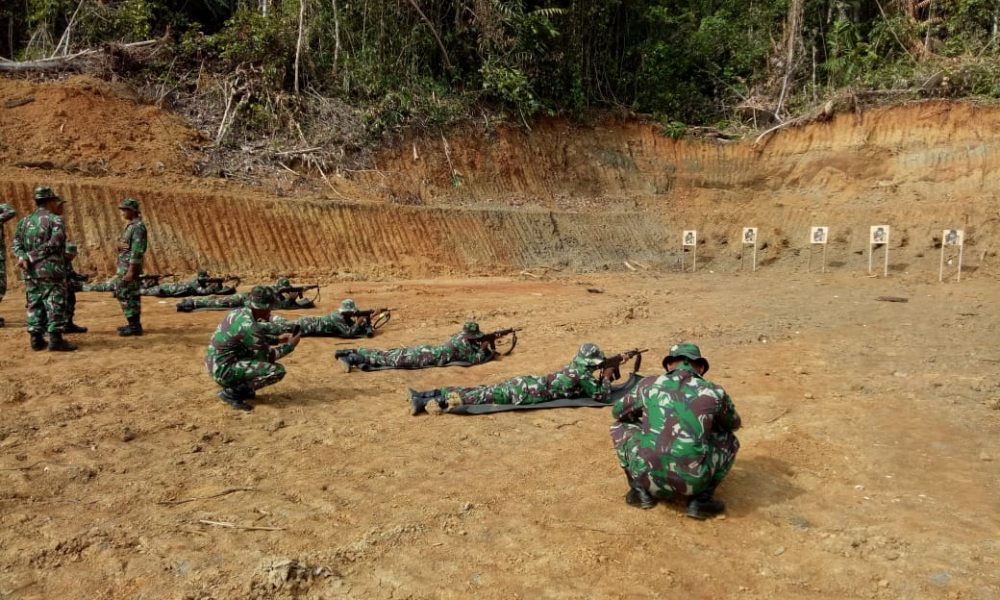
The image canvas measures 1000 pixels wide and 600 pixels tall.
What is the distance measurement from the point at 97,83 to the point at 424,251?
33.8 ft

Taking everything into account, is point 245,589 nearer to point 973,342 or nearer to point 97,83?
point 973,342

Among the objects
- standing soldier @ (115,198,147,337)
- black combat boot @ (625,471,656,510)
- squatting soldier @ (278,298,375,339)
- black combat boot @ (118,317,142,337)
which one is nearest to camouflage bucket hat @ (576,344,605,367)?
black combat boot @ (625,471,656,510)

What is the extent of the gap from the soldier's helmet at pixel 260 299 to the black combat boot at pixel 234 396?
0.83 meters

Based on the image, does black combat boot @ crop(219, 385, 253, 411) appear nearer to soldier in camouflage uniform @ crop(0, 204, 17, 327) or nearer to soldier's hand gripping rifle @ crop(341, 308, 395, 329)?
soldier's hand gripping rifle @ crop(341, 308, 395, 329)

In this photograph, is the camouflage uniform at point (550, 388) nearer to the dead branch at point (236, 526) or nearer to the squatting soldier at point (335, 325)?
the dead branch at point (236, 526)

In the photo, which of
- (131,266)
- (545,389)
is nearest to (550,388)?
(545,389)

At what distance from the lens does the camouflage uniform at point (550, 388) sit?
6461mm

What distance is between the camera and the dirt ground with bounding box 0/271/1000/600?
350 centimetres

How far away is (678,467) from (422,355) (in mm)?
4416

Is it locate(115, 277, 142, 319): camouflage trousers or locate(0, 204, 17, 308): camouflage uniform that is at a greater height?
locate(0, 204, 17, 308): camouflage uniform

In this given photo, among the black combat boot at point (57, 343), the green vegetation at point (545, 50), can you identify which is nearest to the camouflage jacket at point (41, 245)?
the black combat boot at point (57, 343)

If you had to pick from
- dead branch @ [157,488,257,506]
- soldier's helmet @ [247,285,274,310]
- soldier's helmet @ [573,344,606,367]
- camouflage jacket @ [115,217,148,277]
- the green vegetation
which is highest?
the green vegetation

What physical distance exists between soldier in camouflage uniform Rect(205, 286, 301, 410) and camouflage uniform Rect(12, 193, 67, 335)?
2.99 meters

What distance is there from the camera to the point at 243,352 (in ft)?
20.8
